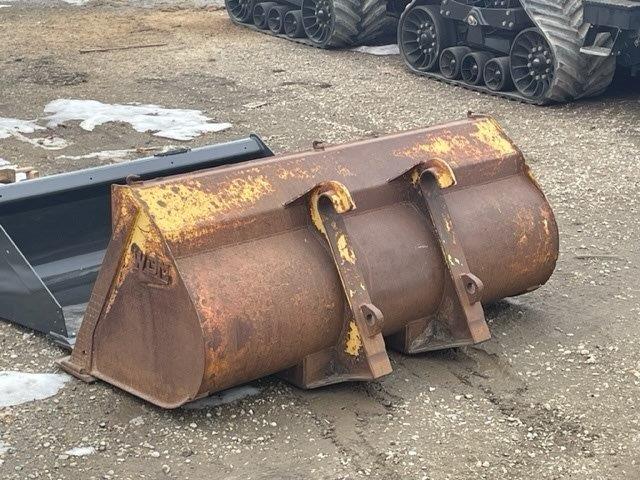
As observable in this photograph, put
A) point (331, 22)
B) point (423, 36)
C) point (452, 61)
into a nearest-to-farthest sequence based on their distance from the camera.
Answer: point (452, 61)
point (423, 36)
point (331, 22)

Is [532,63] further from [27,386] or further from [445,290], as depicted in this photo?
[27,386]

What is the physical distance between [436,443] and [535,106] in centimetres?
623

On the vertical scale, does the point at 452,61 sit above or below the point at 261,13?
above

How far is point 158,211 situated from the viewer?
13.1 ft

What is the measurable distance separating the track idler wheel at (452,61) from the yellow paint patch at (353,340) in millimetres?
6708

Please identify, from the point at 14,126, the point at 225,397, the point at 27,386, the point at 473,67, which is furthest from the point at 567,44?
the point at 27,386

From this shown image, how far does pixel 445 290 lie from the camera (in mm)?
4602

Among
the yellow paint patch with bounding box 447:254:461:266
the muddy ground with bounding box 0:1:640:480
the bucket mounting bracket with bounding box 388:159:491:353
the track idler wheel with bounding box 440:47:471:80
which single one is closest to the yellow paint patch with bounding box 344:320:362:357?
the muddy ground with bounding box 0:1:640:480

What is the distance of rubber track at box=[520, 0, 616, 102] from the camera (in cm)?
944

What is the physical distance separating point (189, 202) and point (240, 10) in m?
10.5

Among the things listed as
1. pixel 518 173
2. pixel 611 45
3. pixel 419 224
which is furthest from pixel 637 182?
pixel 419 224

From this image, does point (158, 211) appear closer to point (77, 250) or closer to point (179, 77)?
point (77, 250)

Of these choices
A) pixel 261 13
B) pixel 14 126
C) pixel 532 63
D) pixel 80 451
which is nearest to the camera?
pixel 80 451

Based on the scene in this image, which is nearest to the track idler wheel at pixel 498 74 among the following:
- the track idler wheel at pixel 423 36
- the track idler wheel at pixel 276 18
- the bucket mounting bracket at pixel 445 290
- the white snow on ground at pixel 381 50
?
the track idler wheel at pixel 423 36
